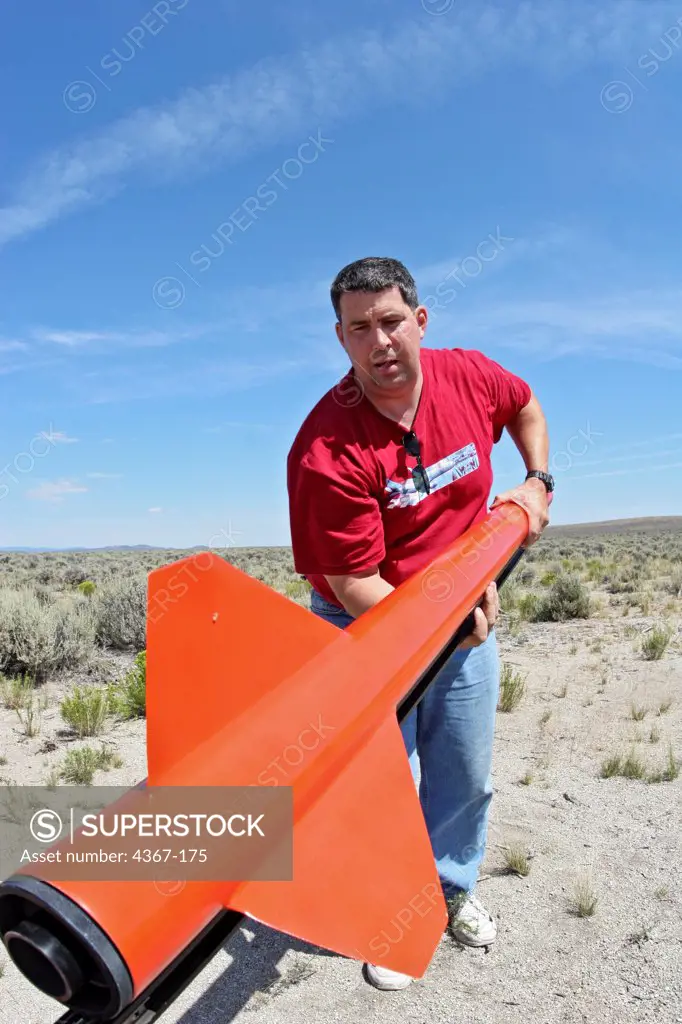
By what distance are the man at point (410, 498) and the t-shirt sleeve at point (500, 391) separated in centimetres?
2

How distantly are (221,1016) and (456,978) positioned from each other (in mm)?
1072

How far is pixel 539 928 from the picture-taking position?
11.9 feet

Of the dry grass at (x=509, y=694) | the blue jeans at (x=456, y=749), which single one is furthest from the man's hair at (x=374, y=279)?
the dry grass at (x=509, y=694)

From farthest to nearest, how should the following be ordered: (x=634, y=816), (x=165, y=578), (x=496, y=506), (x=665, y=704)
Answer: (x=665, y=704), (x=634, y=816), (x=496, y=506), (x=165, y=578)

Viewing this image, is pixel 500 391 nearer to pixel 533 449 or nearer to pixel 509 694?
pixel 533 449

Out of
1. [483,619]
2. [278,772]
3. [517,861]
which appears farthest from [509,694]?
[278,772]

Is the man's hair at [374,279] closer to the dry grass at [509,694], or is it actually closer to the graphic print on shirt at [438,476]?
the graphic print on shirt at [438,476]

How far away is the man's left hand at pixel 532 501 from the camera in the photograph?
12.8 feet

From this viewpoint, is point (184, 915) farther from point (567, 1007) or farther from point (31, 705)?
point (31, 705)

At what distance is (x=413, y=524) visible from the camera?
3.33m

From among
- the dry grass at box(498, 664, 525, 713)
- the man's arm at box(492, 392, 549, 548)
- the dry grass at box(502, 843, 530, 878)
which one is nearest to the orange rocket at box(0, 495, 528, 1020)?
the man's arm at box(492, 392, 549, 548)

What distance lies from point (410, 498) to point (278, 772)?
59.7 inches

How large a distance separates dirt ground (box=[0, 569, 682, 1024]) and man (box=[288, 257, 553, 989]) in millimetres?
196

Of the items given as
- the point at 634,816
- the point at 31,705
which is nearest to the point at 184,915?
the point at 634,816
